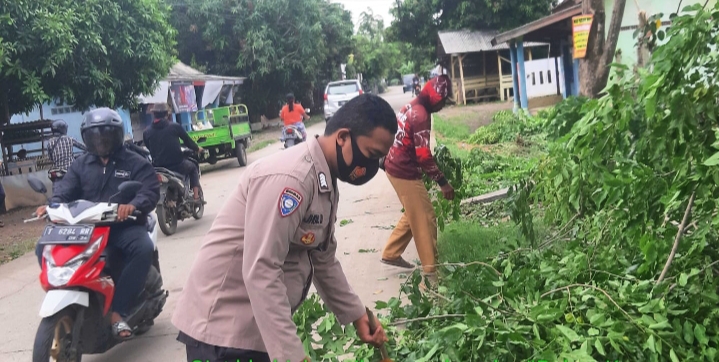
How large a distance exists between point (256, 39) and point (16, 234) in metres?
20.6

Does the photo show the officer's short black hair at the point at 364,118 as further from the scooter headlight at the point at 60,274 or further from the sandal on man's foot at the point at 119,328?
the sandal on man's foot at the point at 119,328

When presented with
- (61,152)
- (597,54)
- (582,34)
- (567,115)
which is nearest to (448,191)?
(567,115)

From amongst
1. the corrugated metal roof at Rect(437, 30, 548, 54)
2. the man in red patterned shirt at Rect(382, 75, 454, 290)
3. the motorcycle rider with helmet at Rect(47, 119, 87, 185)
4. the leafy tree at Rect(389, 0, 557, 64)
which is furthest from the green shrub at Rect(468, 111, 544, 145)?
the leafy tree at Rect(389, 0, 557, 64)

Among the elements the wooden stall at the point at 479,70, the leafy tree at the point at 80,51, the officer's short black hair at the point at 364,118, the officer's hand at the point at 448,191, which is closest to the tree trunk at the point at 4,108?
the leafy tree at the point at 80,51

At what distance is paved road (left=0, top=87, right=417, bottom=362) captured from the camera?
5.21 metres

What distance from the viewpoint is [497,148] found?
45.2ft

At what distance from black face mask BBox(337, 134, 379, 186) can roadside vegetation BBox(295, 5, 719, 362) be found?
879 mm

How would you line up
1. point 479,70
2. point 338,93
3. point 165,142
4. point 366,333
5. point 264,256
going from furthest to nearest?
point 479,70
point 338,93
point 165,142
point 366,333
point 264,256

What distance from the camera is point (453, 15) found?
32.0 metres

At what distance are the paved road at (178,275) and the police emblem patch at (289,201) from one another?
3.11 metres

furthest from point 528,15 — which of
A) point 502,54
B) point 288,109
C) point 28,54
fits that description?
point 28,54

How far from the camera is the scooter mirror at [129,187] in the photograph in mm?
4516

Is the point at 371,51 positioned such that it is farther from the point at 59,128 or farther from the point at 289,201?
the point at 289,201

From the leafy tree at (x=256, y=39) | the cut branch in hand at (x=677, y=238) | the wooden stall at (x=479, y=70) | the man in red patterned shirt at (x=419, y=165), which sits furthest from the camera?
the wooden stall at (x=479, y=70)
